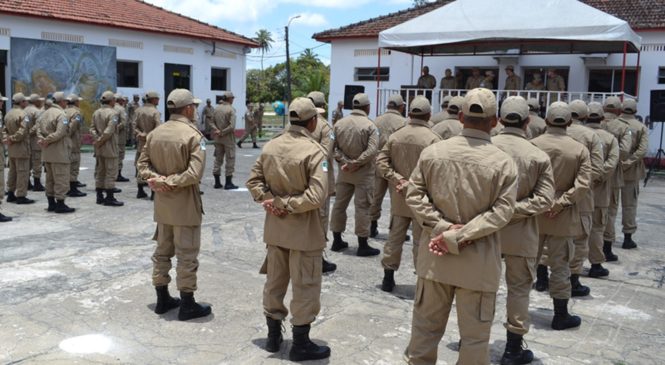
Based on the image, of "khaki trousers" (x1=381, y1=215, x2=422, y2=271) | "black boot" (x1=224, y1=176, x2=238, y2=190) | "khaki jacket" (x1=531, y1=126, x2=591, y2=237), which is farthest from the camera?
"black boot" (x1=224, y1=176, x2=238, y2=190)

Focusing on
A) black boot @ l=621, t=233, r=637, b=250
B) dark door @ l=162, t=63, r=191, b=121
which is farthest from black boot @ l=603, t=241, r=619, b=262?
dark door @ l=162, t=63, r=191, b=121

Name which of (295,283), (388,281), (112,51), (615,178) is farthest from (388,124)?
(112,51)

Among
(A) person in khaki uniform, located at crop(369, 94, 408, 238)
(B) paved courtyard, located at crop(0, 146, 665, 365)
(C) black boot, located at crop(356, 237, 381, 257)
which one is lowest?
(B) paved courtyard, located at crop(0, 146, 665, 365)

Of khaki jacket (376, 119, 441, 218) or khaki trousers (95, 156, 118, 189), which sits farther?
khaki trousers (95, 156, 118, 189)

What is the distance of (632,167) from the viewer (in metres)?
8.45

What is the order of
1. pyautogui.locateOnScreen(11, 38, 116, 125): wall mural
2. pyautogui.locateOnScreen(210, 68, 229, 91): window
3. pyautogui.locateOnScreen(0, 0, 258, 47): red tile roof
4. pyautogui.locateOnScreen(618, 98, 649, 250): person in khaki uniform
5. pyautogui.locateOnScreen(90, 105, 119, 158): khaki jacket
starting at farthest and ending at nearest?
pyautogui.locateOnScreen(210, 68, 229, 91): window, pyautogui.locateOnScreen(0, 0, 258, 47): red tile roof, pyautogui.locateOnScreen(11, 38, 116, 125): wall mural, pyautogui.locateOnScreen(90, 105, 119, 158): khaki jacket, pyautogui.locateOnScreen(618, 98, 649, 250): person in khaki uniform

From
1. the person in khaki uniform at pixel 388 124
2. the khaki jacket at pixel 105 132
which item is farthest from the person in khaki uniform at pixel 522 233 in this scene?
the khaki jacket at pixel 105 132

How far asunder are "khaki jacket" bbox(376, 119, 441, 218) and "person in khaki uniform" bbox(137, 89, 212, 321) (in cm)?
214

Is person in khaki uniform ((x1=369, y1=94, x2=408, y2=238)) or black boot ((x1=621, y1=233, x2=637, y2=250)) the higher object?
person in khaki uniform ((x1=369, y1=94, x2=408, y2=238))

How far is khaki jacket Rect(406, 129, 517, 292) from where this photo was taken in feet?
11.8

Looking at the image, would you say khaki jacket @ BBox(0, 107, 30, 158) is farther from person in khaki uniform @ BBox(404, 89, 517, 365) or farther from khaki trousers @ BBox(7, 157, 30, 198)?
person in khaki uniform @ BBox(404, 89, 517, 365)

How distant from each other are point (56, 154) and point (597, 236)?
A: 8253 mm

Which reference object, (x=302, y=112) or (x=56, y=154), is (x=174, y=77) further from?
(x=302, y=112)

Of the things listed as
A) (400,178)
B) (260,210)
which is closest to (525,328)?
(400,178)
